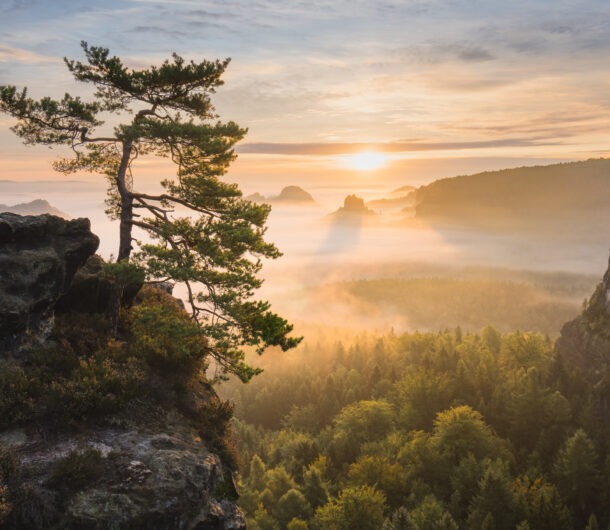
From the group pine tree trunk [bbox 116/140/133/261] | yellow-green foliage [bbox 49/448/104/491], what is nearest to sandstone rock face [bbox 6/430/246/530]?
yellow-green foliage [bbox 49/448/104/491]

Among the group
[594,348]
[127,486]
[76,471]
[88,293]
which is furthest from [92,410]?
[594,348]

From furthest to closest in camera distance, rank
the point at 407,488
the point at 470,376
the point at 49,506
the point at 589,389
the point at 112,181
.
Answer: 1. the point at 470,376
2. the point at 589,389
3. the point at 407,488
4. the point at 112,181
5. the point at 49,506

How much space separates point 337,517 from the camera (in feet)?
148

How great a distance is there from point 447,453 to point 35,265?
2162 inches

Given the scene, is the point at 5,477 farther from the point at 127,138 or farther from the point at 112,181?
the point at 112,181

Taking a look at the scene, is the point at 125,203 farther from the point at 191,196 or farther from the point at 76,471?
the point at 76,471

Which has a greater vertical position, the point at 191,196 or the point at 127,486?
the point at 191,196

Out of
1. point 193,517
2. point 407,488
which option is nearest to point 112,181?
point 193,517

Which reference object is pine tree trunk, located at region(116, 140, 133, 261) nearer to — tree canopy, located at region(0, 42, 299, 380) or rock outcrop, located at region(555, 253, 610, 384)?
tree canopy, located at region(0, 42, 299, 380)

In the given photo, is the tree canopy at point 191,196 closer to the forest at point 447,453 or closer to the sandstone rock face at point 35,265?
the sandstone rock face at point 35,265

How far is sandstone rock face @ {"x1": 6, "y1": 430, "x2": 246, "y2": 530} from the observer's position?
1619cm

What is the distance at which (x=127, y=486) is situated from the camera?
17453 mm

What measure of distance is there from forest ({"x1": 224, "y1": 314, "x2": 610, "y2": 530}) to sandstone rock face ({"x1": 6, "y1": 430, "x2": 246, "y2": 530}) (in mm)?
13815

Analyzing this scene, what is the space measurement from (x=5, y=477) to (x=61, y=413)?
10.8 ft
